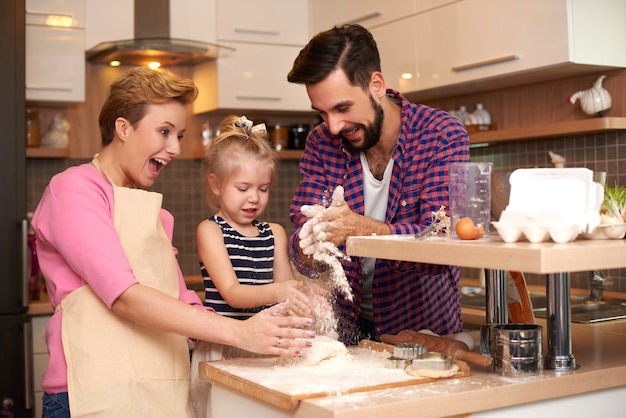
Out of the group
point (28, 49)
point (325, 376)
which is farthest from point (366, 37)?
point (28, 49)

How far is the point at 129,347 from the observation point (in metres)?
1.64

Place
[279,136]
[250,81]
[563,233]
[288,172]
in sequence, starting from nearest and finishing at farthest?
[563,233]
[250,81]
[279,136]
[288,172]

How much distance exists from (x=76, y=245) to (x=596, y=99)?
7.00 feet

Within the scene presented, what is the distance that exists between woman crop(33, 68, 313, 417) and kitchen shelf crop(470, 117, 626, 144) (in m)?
1.69

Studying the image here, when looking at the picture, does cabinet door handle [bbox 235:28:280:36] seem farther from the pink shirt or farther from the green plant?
the green plant

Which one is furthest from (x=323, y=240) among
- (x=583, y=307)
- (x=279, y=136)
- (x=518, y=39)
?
(x=279, y=136)

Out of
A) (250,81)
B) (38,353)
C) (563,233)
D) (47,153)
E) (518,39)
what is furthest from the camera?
(250,81)

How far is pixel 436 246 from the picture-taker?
1.37 meters

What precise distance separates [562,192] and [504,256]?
0.19m

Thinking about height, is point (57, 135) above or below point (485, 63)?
below

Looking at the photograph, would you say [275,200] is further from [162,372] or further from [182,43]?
[162,372]

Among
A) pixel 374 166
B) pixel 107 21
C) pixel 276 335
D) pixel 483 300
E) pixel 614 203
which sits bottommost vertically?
pixel 483 300

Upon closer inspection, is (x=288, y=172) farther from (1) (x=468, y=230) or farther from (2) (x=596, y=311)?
(1) (x=468, y=230)

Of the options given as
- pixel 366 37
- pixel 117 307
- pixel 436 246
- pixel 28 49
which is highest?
pixel 28 49
